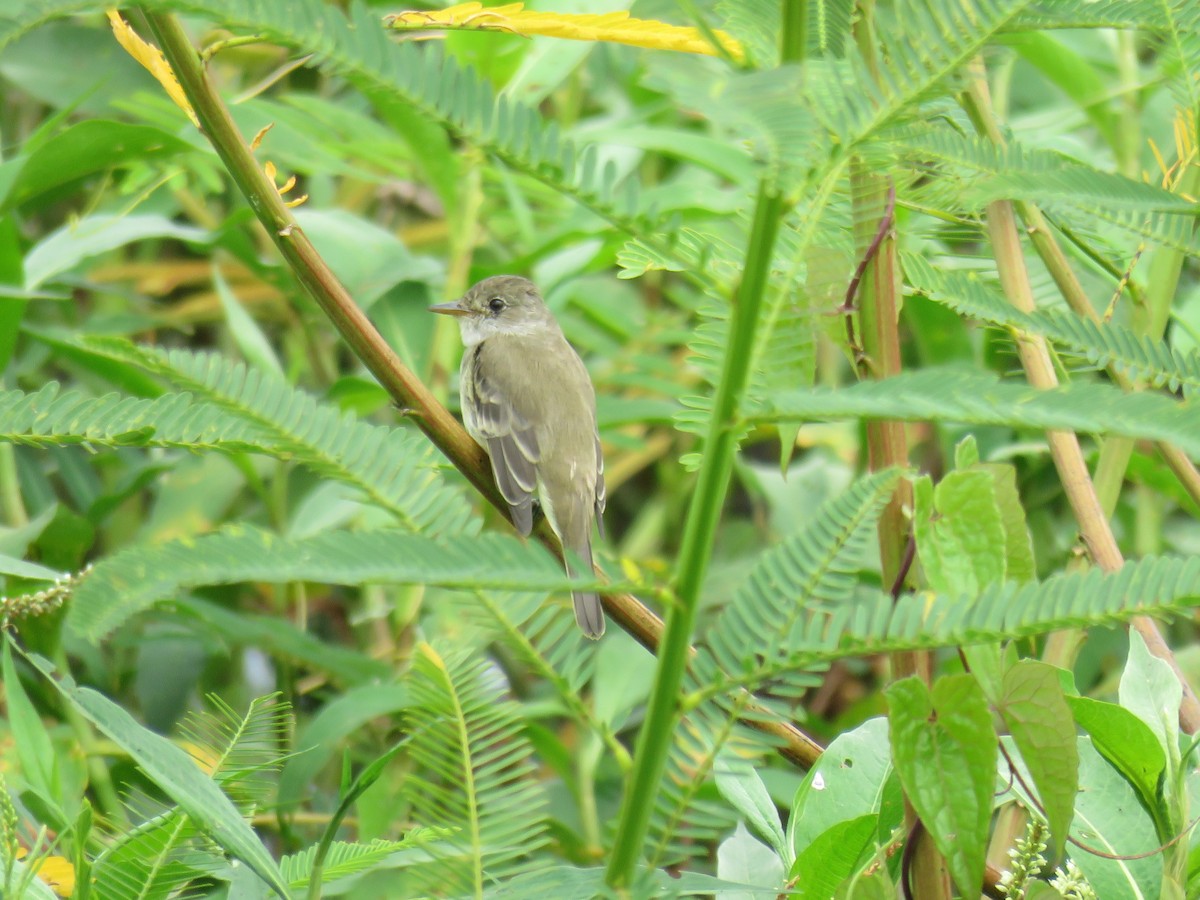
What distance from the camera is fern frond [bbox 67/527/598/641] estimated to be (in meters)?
0.85

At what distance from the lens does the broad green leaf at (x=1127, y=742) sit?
1.31 metres

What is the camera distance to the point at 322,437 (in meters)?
1.05

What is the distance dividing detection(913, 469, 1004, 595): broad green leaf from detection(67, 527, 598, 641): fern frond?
1.33 ft

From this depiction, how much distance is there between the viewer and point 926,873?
1289 mm

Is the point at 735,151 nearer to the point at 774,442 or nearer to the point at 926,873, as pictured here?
the point at 774,442

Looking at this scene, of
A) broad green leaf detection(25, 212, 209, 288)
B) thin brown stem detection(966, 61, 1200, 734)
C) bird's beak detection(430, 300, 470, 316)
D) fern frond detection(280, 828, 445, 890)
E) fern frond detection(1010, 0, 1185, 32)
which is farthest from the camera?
bird's beak detection(430, 300, 470, 316)

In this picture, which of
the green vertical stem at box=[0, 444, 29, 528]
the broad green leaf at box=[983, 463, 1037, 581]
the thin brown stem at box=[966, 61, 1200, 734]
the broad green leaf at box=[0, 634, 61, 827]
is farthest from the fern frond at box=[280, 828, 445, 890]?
the green vertical stem at box=[0, 444, 29, 528]

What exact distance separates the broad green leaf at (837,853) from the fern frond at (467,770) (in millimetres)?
304

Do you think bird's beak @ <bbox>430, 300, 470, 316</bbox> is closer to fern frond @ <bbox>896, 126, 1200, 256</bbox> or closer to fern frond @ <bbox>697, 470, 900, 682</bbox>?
fern frond @ <bbox>896, 126, 1200, 256</bbox>

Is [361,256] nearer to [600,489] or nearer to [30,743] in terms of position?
[600,489]

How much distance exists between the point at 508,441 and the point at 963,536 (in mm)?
2678

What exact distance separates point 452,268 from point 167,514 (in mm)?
943

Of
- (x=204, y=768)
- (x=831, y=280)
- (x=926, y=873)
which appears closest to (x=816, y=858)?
(x=926, y=873)

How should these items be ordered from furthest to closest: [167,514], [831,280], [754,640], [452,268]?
[452,268] < [167,514] < [831,280] < [754,640]
